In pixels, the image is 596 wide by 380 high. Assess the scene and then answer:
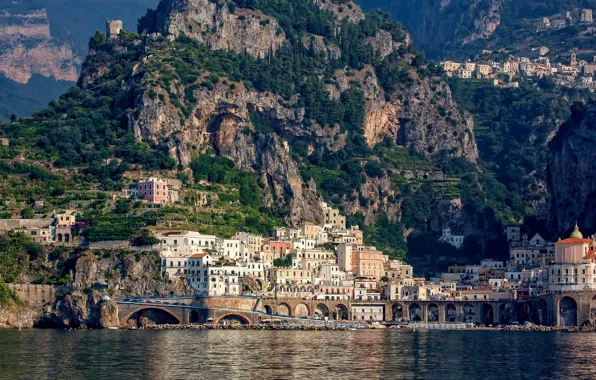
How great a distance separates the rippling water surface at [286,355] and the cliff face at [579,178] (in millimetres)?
47616

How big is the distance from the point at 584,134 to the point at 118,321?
2856 inches

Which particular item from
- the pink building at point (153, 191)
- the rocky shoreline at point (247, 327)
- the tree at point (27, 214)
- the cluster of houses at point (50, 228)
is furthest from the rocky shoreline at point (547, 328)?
the tree at point (27, 214)

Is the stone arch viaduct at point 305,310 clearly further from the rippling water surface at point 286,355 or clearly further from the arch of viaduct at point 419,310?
the rippling water surface at point 286,355

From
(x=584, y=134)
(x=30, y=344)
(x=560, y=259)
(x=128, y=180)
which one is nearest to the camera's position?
(x=30, y=344)

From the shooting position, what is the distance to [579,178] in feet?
643

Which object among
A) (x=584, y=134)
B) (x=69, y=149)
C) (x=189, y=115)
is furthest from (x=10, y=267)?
(x=584, y=134)

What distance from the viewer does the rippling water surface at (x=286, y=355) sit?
104 m

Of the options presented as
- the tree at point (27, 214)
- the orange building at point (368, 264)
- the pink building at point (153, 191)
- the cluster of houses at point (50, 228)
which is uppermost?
the pink building at point (153, 191)

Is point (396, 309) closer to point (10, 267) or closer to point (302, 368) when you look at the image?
point (10, 267)

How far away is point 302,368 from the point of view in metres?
107

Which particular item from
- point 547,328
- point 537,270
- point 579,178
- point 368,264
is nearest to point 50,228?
point 368,264

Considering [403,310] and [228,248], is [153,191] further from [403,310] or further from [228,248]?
[403,310]

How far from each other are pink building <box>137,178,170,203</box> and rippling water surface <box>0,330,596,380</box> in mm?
31181

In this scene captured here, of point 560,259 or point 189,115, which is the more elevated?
point 189,115
